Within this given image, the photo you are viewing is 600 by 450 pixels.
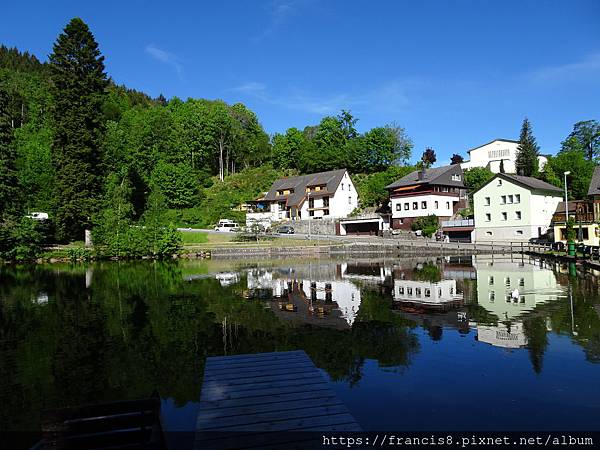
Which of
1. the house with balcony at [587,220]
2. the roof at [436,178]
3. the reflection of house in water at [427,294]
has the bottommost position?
the reflection of house in water at [427,294]

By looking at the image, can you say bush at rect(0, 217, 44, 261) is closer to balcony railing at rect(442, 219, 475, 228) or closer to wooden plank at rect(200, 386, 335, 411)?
wooden plank at rect(200, 386, 335, 411)

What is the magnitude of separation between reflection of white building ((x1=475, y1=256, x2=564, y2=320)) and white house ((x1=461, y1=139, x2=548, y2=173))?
51171 millimetres

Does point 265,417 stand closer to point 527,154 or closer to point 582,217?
point 582,217

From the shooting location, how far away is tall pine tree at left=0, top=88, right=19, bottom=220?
161 feet

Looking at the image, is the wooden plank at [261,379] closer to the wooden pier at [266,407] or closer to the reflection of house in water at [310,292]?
the wooden pier at [266,407]

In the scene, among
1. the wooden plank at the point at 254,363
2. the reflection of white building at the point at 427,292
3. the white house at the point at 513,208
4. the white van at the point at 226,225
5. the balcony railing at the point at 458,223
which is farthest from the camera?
the white van at the point at 226,225

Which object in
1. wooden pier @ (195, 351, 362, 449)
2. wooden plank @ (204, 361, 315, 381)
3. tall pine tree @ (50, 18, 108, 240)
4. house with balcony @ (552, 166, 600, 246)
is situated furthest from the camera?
tall pine tree @ (50, 18, 108, 240)

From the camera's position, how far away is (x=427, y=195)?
66.8 m

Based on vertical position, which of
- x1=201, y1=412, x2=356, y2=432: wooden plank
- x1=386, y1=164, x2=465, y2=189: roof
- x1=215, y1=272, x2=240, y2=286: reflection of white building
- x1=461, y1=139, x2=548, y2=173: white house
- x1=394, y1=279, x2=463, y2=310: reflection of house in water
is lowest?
x1=394, y1=279, x2=463, y2=310: reflection of house in water

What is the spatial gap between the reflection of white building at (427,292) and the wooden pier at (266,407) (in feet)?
45.1

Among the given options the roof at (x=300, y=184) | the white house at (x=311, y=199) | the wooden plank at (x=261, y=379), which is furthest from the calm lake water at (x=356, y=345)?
the roof at (x=300, y=184)

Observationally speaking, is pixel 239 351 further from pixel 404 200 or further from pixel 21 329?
pixel 404 200

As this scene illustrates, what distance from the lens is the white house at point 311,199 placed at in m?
77.1

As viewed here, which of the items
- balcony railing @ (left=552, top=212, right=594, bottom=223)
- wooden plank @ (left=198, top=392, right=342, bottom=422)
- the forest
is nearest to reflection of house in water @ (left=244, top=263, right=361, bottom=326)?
wooden plank @ (left=198, top=392, right=342, bottom=422)
